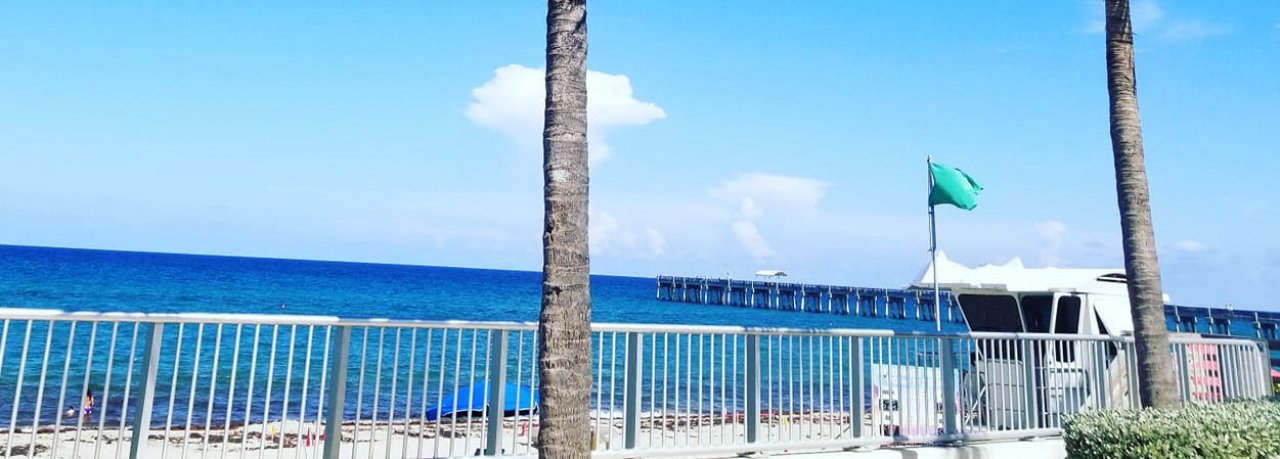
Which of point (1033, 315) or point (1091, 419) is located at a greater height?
point (1033, 315)

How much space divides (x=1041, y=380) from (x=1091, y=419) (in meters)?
2.44

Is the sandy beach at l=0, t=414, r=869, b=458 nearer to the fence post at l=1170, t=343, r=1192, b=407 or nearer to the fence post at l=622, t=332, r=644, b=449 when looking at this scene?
the fence post at l=622, t=332, r=644, b=449

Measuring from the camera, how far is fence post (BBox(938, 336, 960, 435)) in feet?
24.2

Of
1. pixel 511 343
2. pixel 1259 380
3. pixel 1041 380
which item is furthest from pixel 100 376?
pixel 1259 380

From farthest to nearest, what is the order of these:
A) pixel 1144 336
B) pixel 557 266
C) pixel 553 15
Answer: pixel 1144 336
pixel 553 15
pixel 557 266

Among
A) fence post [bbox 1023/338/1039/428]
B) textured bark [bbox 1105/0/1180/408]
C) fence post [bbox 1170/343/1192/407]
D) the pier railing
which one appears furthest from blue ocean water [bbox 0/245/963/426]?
fence post [bbox 1170/343/1192/407]

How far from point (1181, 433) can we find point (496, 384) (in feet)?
14.2

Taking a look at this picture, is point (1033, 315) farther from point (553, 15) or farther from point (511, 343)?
point (553, 15)

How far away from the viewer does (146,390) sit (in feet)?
16.6

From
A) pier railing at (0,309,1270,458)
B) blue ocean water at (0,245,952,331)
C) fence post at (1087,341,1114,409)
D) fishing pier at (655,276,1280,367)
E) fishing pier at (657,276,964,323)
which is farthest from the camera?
fishing pier at (657,276,964,323)

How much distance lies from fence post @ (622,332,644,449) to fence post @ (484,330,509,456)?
2.88 feet

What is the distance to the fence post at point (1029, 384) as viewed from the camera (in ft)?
25.9

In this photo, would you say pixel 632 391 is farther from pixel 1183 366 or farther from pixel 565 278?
pixel 1183 366

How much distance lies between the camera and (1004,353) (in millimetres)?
8844
